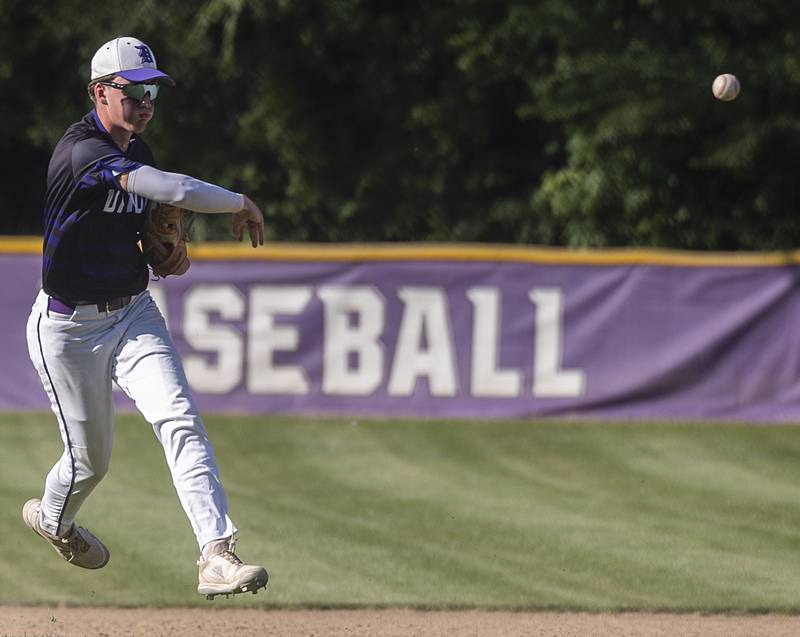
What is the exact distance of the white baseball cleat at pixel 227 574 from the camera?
510 cm

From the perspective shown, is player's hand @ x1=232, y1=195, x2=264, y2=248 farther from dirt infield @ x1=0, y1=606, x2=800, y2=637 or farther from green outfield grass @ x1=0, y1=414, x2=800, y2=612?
green outfield grass @ x1=0, y1=414, x2=800, y2=612

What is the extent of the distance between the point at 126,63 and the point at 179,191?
0.68 m

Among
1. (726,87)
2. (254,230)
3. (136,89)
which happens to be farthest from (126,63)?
(726,87)

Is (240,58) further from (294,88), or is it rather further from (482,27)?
(482,27)

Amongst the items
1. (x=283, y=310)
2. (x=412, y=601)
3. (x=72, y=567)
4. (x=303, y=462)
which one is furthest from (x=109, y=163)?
(x=283, y=310)

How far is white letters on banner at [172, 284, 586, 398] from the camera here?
12.4 metres

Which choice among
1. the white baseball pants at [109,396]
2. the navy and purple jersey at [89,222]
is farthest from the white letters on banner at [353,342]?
the navy and purple jersey at [89,222]

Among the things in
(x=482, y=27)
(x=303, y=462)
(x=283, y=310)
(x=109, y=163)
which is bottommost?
(x=303, y=462)

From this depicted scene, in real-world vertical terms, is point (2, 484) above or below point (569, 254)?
below

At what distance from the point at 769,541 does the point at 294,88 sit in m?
10.0

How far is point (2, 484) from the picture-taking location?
1035 cm

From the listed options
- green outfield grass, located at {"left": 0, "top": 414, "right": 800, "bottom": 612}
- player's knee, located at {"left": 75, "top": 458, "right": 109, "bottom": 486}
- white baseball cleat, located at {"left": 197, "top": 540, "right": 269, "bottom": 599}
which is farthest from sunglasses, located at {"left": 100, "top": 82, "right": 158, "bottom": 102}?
green outfield grass, located at {"left": 0, "top": 414, "right": 800, "bottom": 612}

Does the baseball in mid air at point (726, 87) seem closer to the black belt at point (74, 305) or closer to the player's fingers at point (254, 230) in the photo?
the player's fingers at point (254, 230)

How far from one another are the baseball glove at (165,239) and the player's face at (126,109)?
35 centimetres
